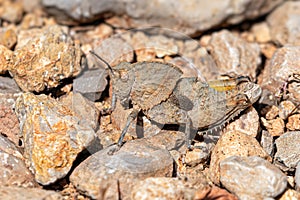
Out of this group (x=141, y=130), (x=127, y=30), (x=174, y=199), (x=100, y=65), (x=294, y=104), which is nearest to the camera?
(x=174, y=199)

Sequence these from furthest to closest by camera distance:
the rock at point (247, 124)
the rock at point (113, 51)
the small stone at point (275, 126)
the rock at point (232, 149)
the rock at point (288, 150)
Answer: the rock at point (113, 51) < the small stone at point (275, 126) < the rock at point (247, 124) < the rock at point (288, 150) < the rock at point (232, 149)

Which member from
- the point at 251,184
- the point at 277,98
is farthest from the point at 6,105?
the point at 277,98

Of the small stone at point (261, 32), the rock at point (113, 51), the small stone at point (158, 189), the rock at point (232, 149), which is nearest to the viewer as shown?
the small stone at point (158, 189)

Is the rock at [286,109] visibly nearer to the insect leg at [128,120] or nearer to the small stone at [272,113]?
the small stone at [272,113]

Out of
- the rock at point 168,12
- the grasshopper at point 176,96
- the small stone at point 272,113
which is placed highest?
the rock at point 168,12

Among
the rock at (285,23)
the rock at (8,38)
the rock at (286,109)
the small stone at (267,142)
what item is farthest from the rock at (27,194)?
the rock at (285,23)

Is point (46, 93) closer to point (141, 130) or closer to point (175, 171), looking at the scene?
point (141, 130)

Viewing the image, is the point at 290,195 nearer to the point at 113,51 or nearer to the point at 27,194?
the point at 27,194

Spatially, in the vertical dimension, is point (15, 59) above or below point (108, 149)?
above
